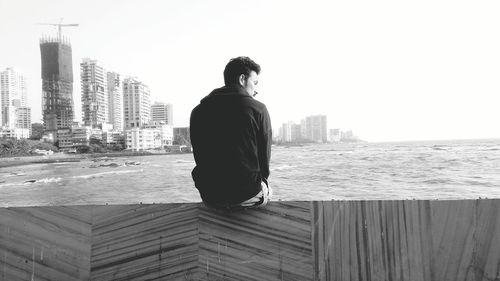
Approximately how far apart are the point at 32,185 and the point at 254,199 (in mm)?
47887

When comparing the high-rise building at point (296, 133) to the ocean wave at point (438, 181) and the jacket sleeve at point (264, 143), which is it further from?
the jacket sleeve at point (264, 143)

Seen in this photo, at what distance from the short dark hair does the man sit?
0.28ft

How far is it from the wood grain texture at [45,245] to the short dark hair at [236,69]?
41.4 inches

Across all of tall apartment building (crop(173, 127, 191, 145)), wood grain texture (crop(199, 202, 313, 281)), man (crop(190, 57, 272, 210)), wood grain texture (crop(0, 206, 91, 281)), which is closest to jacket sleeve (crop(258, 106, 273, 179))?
man (crop(190, 57, 272, 210))

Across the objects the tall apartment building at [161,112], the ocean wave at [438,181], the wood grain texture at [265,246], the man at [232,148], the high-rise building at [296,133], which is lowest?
the ocean wave at [438,181]

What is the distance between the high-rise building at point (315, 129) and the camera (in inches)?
7461

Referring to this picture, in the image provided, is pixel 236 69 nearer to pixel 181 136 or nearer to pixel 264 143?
pixel 264 143

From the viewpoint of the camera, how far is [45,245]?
2.19m

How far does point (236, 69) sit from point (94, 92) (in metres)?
196

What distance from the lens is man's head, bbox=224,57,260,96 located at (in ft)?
7.52

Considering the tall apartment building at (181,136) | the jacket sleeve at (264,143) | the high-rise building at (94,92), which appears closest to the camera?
the jacket sleeve at (264,143)

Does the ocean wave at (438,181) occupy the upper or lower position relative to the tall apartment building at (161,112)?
lower

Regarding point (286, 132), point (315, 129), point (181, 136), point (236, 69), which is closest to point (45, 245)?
point (236, 69)

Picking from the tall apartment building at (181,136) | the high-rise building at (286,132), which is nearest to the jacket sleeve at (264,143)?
the tall apartment building at (181,136)
